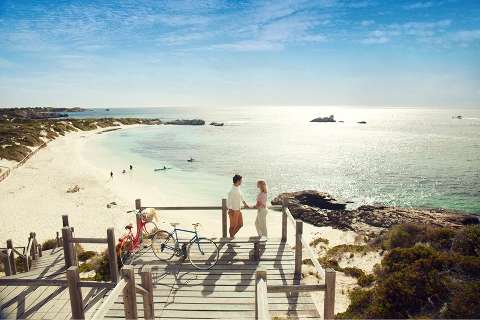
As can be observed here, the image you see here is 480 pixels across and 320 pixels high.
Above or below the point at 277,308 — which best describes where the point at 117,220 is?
below

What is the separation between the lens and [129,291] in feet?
15.1

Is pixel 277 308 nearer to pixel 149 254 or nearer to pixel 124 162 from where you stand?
pixel 149 254

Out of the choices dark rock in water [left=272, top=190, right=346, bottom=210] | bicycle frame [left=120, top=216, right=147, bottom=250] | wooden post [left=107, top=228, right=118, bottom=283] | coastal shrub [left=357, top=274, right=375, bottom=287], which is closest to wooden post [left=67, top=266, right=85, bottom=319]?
wooden post [left=107, top=228, right=118, bottom=283]

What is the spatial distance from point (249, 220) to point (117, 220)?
8492 millimetres

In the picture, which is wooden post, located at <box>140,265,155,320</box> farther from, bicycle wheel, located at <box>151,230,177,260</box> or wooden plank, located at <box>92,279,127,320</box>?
bicycle wheel, located at <box>151,230,177,260</box>

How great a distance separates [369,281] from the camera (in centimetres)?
933

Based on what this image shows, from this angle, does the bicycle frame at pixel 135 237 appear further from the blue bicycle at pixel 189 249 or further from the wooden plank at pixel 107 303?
the wooden plank at pixel 107 303

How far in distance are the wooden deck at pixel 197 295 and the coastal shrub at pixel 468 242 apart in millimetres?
5108

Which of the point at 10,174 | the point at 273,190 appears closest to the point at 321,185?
the point at 273,190

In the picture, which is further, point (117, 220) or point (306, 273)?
point (117, 220)

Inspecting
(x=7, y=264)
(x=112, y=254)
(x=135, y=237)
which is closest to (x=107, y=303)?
(x=112, y=254)

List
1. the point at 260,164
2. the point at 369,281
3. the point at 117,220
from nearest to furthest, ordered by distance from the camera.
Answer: the point at 369,281 < the point at 117,220 < the point at 260,164

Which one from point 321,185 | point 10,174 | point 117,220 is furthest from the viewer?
point 321,185

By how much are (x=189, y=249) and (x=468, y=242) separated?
8.06m
